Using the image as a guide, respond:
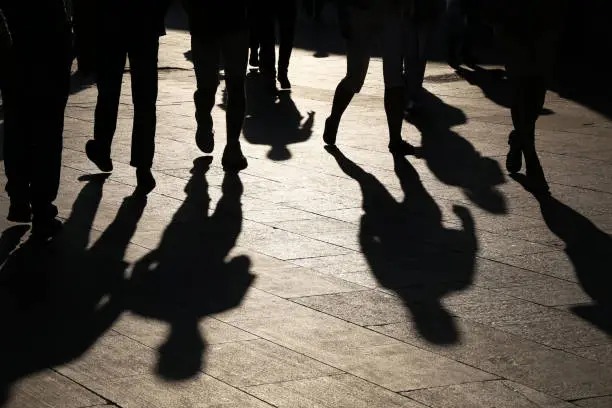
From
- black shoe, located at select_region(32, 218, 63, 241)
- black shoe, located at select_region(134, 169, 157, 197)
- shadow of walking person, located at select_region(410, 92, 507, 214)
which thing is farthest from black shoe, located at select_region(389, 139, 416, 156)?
black shoe, located at select_region(32, 218, 63, 241)

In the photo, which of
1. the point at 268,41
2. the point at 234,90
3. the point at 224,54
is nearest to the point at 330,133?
the point at 234,90

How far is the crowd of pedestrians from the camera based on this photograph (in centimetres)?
726

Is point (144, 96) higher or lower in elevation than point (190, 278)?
higher

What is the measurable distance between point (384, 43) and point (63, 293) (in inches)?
163

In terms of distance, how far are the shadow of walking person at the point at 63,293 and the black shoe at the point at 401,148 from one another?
254 centimetres

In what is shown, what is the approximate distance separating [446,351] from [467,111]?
7.39 meters

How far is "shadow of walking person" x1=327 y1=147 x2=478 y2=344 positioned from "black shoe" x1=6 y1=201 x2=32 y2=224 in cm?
186

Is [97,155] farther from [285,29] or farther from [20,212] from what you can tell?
[285,29]

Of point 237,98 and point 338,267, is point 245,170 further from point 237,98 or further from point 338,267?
point 338,267

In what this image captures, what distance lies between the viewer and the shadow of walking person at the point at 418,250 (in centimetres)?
591

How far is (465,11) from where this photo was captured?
16438 millimetres

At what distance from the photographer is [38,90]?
731 cm

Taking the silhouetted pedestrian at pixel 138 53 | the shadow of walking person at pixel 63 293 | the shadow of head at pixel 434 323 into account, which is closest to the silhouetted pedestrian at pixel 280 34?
the silhouetted pedestrian at pixel 138 53

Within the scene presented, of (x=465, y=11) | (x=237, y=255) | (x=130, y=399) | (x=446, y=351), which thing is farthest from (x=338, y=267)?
(x=465, y=11)
